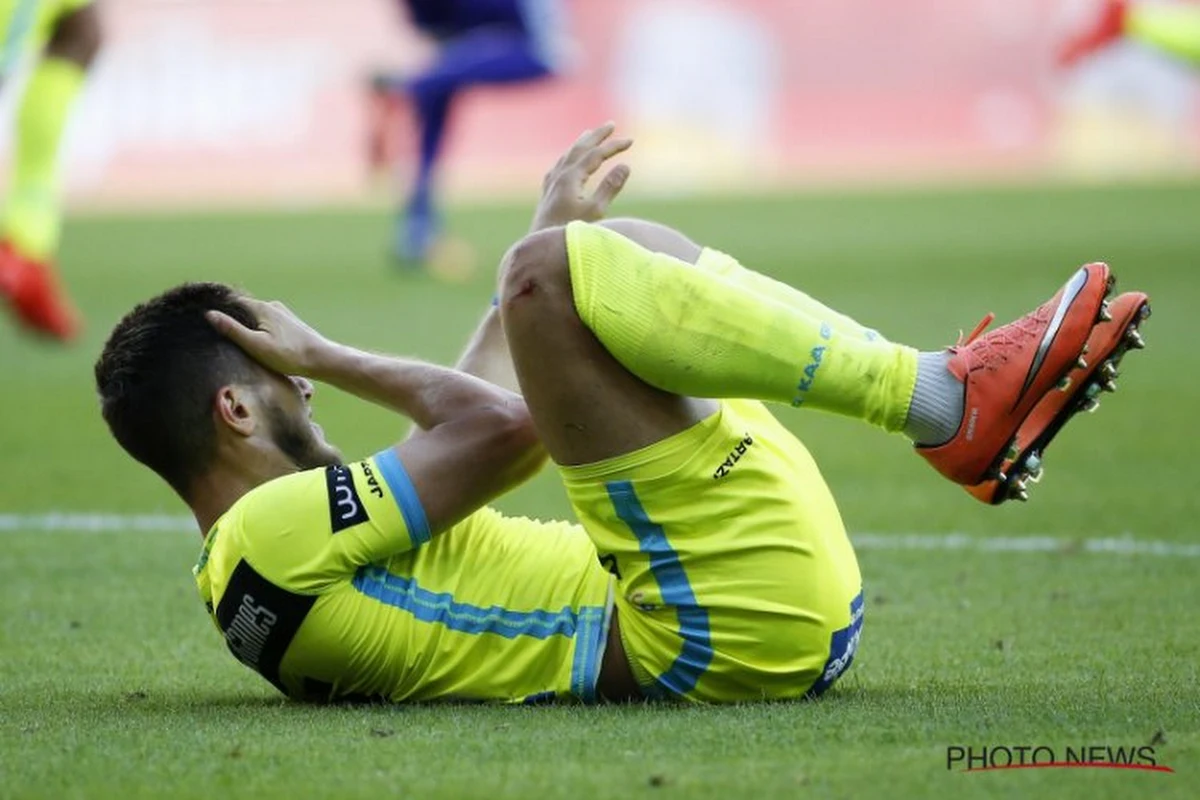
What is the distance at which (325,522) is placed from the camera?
10.7ft

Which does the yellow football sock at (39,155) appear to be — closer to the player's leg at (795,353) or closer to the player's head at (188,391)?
the player's head at (188,391)

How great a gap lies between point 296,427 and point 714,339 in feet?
2.65

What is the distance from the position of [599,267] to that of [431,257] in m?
11.6

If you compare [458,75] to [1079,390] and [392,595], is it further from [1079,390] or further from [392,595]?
[1079,390]

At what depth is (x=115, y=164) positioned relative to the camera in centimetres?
2412

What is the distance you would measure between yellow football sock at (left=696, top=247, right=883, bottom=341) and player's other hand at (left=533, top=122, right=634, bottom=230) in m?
0.22

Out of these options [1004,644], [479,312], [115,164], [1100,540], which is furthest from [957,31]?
[1004,644]

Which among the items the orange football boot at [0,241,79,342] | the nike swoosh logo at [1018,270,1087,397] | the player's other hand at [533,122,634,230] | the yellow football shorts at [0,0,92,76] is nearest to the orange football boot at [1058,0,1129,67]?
the orange football boot at [0,241,79,342]

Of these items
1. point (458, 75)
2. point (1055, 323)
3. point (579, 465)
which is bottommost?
point (458, 75)

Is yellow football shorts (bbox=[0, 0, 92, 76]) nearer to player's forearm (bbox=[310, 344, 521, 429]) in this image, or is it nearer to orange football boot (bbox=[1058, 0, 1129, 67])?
player's forearm (bbox=[310, 344, 521, 429])

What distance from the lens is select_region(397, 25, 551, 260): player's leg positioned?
1395 centimetres

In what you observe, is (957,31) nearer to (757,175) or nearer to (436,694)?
(757,175)

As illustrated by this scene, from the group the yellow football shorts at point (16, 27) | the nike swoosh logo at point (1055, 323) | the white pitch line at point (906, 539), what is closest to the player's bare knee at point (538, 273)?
the nike swoosh logo at point (1055, 323)

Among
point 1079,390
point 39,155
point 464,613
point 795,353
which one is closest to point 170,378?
point 464,613
